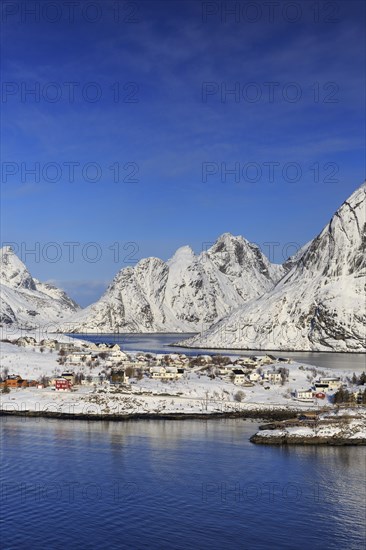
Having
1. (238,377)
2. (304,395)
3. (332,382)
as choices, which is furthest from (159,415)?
(332,382)

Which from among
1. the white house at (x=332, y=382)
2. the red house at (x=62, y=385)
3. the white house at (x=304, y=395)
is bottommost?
the white house at (x=304, y=395)

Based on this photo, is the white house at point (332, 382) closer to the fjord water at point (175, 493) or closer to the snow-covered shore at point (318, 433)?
the snow-covered shore at point (318, 433)

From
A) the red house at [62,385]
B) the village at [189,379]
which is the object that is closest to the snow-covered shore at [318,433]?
the village at [189,379]

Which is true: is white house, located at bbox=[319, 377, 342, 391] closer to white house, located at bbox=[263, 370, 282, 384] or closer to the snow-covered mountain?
white house, located at bbox=[263, 370, 282, 384]

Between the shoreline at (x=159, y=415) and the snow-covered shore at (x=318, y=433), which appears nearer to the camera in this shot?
the snow-covered shore at (x=318, y=433)

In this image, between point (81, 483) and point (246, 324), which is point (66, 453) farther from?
point (246, 324)
